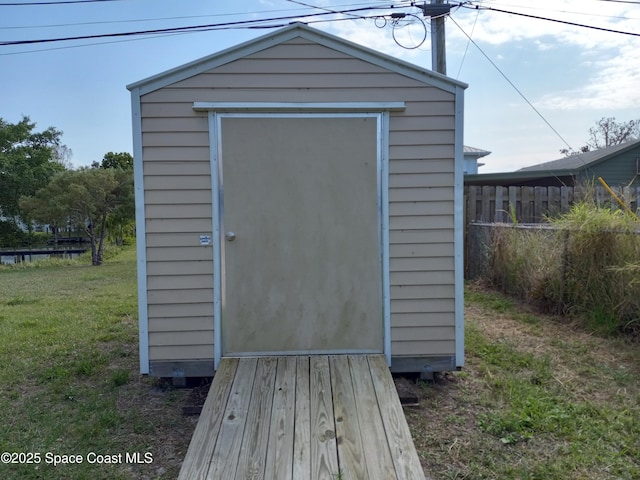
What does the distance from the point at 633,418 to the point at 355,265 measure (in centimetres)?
194

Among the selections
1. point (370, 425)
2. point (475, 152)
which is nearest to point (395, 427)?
point (370, 425)

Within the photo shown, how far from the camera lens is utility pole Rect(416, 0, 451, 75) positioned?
6.85m

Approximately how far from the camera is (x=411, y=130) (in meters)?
3.21

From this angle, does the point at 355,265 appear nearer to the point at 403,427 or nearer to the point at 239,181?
the point at 239,181

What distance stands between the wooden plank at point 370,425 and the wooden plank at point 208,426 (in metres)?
0.75

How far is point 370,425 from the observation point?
92.6 inches

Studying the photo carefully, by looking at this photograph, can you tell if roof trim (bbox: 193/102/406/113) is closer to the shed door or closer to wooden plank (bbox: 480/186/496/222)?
the shed door

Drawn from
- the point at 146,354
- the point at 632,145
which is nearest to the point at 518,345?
the point at 146,354

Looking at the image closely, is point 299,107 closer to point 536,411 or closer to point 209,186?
point 209,186

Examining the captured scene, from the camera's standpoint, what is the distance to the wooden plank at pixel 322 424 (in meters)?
2.04

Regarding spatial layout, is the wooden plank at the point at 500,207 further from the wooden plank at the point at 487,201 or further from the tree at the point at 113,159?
the tree at the point at 113,159

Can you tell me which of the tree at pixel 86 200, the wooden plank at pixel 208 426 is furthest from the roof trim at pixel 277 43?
the tree at pixel 86 200

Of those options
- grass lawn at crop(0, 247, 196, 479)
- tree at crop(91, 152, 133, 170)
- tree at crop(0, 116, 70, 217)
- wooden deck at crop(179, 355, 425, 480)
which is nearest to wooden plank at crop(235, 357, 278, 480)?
wooden deck at crop(179, 355, 425, 480)

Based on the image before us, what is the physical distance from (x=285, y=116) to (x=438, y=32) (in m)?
4.89
